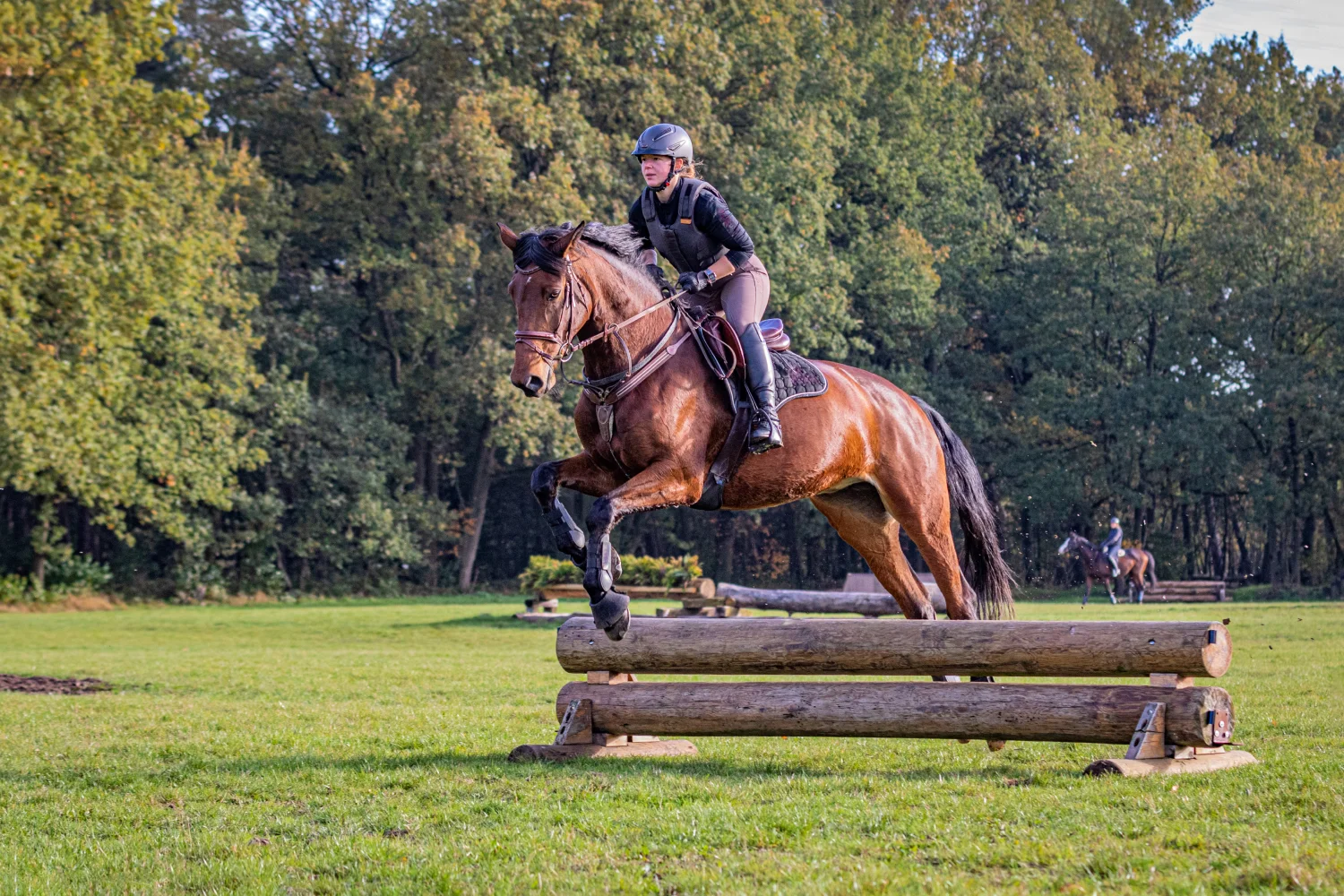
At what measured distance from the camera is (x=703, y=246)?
352 inches

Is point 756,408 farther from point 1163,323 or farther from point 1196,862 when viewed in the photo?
point 1163,323

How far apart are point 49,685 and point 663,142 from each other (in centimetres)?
1075

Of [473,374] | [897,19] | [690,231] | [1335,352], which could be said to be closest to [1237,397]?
[1335,352]

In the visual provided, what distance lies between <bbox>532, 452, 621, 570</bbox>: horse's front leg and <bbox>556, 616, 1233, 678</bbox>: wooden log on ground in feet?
2.81

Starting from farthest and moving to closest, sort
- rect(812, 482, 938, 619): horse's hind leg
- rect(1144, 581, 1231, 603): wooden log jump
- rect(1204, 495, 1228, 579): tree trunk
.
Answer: rect(1204, 495, 1228, 579): tree trunk < rect(1144, 581, 1231, 603): wooden log jump < rect(812, 482, 938, 619): horse's hind leg

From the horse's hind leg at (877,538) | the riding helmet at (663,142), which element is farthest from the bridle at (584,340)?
the horse's hind leg at (877,538)

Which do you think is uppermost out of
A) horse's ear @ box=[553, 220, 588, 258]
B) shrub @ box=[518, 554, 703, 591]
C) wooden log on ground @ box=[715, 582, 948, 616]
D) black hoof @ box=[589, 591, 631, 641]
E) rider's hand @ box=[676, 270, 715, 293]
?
horse's ear @ box=[553, 220, 588, 258]

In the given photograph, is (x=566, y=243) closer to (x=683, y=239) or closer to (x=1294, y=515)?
(x=683, y=239)

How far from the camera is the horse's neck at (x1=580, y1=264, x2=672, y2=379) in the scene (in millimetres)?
8320

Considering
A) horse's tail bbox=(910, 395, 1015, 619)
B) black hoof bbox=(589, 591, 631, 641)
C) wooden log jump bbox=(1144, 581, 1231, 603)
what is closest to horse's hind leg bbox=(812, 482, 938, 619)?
horse's tail bbox=(910, 395, 1015, 619)

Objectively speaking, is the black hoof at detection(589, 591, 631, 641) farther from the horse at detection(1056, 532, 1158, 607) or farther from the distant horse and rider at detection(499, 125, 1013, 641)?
the horse at detection(1056, 532, 1158, 607)

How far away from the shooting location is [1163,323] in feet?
146

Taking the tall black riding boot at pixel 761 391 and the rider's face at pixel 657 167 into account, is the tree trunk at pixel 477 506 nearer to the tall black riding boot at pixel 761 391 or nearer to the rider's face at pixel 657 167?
the tall black riding boot at pixel 761 391

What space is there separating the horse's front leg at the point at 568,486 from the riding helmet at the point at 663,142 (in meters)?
2.00
